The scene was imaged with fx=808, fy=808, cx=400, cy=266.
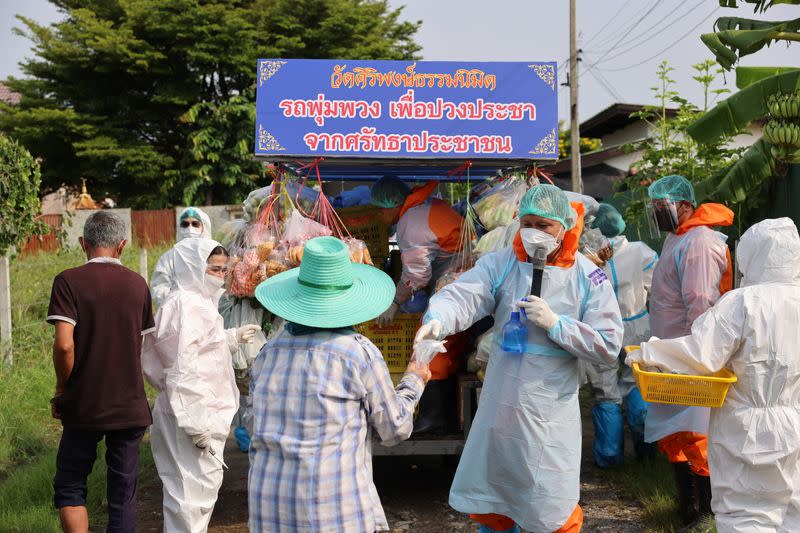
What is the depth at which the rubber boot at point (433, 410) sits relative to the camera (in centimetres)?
572

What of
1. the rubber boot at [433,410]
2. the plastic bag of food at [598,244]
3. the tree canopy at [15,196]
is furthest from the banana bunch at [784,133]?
the tree canopy at [15,196]

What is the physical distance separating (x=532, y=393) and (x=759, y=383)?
103 cm

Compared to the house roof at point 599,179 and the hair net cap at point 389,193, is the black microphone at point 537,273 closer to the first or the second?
the hair net cap at point 389,193

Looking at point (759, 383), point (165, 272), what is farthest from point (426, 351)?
point (165, 272)

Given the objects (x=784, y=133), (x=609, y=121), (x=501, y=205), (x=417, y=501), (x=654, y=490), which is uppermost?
(x=609, y=121)

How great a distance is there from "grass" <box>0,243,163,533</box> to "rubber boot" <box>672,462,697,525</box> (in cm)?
383

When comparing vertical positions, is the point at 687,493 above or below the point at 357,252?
below

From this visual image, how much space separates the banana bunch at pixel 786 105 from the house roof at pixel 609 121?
13.2 m

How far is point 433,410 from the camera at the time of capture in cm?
574

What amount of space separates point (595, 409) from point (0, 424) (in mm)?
5214

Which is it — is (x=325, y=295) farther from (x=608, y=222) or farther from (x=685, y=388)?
(x=608, y=222)

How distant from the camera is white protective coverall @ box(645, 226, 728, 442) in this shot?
4918 millimetres

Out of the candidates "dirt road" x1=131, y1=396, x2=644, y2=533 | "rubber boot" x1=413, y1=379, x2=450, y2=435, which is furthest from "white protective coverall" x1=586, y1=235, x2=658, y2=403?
"rubber boot" x1=413, y1=379, x2=450, y2=435

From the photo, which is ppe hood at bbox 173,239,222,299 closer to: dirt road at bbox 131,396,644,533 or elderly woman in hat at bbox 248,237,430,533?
elderly woman in hat at bbox 248,237,430,533
